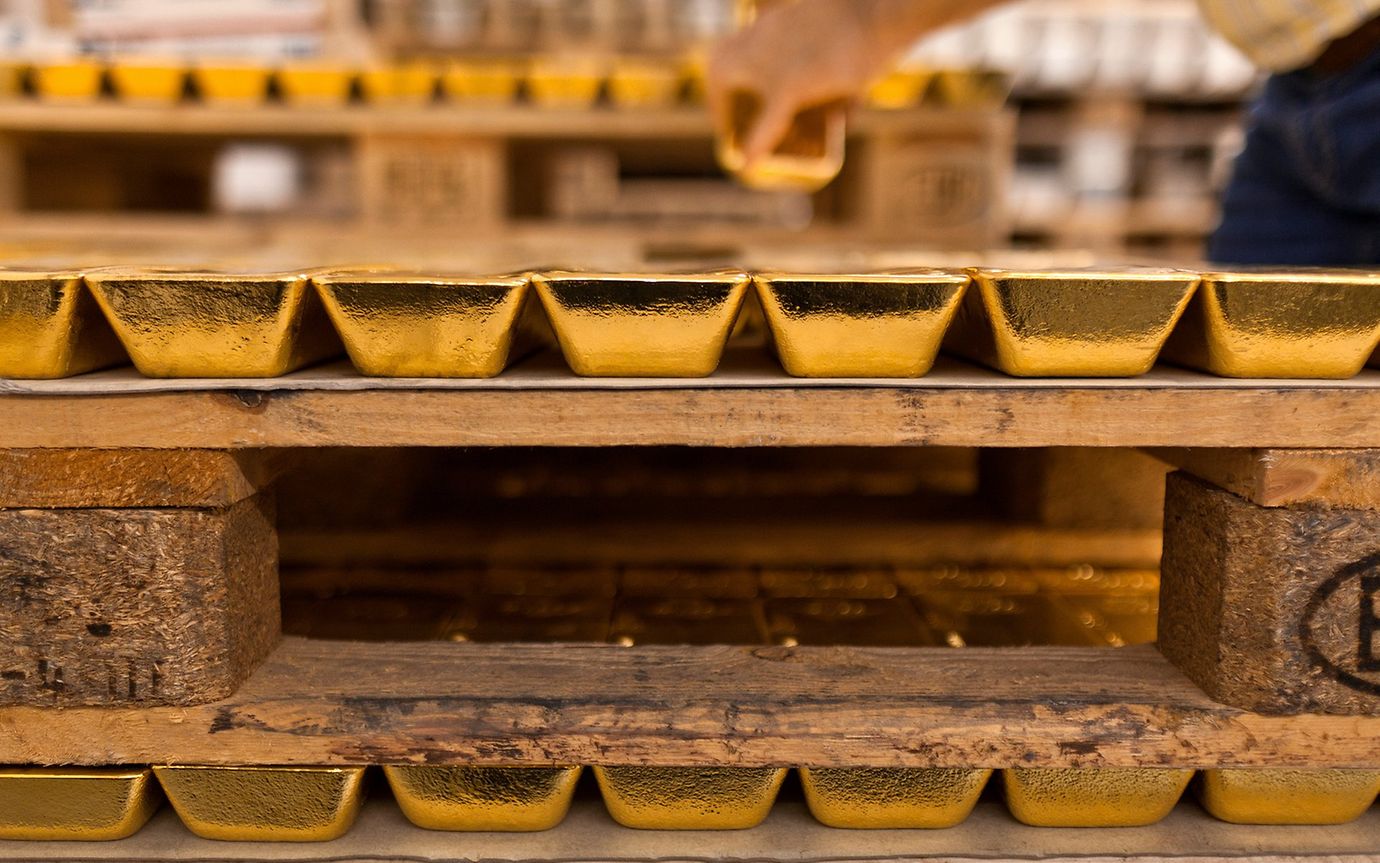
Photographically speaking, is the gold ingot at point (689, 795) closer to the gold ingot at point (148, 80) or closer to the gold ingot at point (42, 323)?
the gold ingot at point (42, 323)

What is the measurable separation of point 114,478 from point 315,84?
107cm

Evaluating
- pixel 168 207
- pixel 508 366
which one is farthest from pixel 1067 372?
pixel 168 207

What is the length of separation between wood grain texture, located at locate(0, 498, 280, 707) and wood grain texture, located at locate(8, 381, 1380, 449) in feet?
0.20

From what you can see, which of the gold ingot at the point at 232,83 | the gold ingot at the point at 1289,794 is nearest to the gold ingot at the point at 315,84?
the gold ingot at the point at 232,83

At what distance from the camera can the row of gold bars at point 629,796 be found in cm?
69

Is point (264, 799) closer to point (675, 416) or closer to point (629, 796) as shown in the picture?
point (629, 796)

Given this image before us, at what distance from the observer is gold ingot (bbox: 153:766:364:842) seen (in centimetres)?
69

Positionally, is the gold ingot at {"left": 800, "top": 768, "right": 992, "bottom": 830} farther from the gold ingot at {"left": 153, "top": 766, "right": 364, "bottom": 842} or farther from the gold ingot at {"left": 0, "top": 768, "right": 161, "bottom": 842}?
the gold ingot at {"left": 0, "top": 768, "right": 161, "bottom": 842}

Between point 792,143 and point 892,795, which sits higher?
point 792,143

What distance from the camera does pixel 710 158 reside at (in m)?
2.09

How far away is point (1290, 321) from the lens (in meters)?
0.64

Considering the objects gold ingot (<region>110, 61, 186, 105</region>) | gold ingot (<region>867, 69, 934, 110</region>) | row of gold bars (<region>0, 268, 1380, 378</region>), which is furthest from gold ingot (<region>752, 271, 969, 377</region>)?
gold ingot (<region>110, 61, 186, 105</region>)

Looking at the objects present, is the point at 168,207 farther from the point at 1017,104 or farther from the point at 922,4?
the point at 1017,104

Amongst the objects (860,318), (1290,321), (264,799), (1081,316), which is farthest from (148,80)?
(1290,321)
